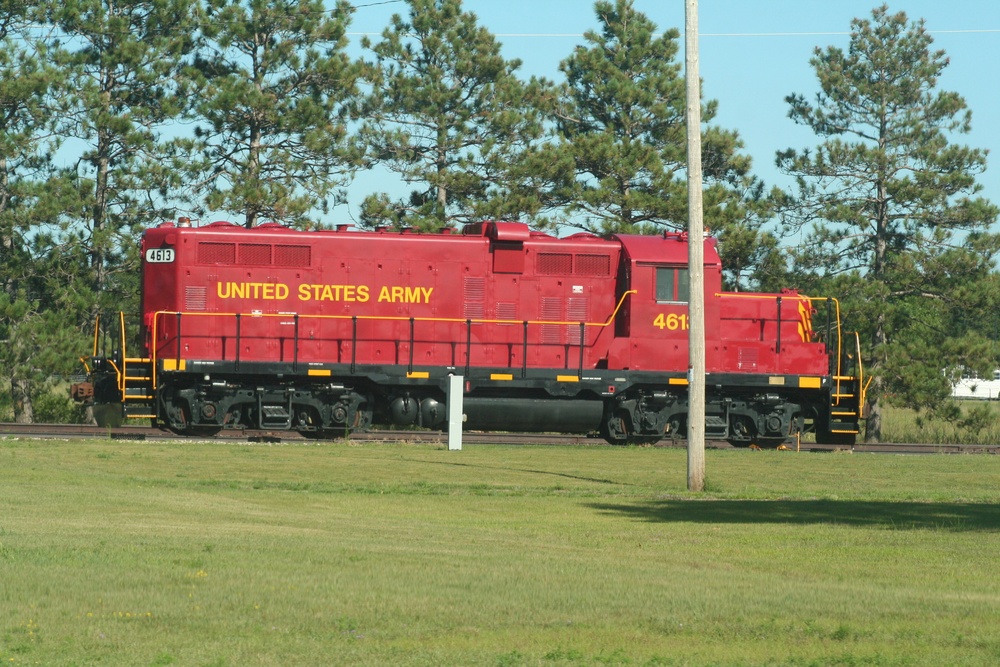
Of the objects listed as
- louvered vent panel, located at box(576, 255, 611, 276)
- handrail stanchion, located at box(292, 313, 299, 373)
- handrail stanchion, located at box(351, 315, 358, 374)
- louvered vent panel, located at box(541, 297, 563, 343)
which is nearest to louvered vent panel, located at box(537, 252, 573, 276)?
louvered vent panel, located at box(576, 255, 611, 276)

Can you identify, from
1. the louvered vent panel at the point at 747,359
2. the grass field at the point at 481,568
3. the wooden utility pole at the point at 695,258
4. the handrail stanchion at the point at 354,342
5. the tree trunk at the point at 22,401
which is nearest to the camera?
the grass field at the point at 481,568

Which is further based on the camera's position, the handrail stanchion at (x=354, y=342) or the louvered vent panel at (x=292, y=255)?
the louvered vent panel at (x=292, y=255)

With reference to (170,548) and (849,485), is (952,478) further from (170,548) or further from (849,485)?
(170,548)

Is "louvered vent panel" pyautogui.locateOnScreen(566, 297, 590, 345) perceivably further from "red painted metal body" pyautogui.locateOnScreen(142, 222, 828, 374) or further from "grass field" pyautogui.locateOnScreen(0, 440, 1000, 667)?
"grass field" pyautogui.locateOnScreen(0, 440, 1000, 667)

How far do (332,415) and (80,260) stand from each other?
923cm

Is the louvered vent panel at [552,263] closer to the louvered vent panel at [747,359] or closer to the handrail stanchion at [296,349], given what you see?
the louvered vent panel at [747,359]

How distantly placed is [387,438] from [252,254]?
432 cm

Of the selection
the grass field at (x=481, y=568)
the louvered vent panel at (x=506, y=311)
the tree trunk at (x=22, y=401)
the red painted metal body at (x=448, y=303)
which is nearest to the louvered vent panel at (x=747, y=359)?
the red painted metal body at (x=448, y=303)

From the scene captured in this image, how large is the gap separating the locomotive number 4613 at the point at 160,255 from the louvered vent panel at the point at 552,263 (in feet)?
22.9

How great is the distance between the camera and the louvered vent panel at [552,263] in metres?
24.2

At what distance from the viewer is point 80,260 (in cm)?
2923

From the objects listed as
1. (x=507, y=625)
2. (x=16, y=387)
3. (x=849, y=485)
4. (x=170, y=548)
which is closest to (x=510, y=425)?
(x=849, y=485)

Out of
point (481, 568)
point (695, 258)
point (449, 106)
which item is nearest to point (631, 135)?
point (449, 106)

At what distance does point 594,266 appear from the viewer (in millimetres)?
24312
